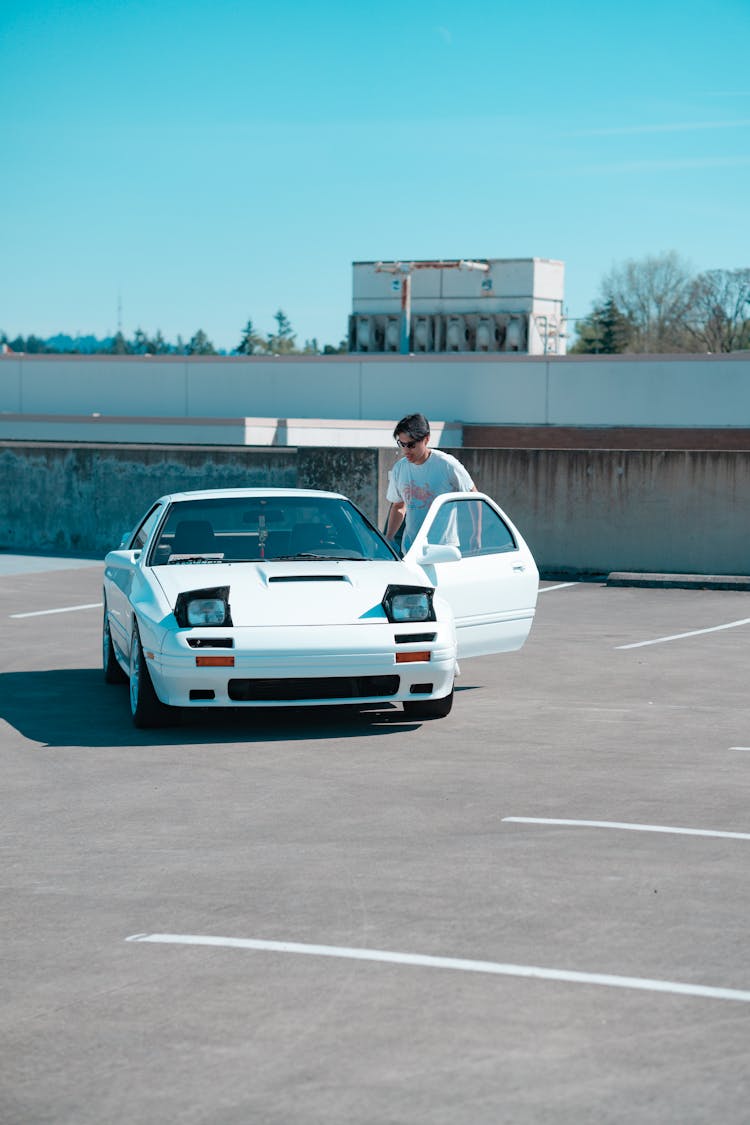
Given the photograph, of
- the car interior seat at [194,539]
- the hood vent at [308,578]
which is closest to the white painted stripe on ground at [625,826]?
the hood vent at [308,578]

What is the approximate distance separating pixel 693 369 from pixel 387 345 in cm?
3335

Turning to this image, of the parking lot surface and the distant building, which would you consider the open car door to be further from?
the distant building

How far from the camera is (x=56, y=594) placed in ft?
54.4

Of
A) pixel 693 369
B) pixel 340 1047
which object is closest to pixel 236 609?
pixel 340 1047

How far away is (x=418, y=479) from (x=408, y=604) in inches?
81.2

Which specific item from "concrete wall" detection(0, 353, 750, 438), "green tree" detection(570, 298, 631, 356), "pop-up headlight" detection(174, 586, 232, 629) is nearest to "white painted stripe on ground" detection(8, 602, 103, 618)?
"pop-up headlight" detection(174, 586, 232, 629)

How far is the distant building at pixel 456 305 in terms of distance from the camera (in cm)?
7494

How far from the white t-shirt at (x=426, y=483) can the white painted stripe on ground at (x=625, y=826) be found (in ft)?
13.2

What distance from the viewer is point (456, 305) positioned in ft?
252

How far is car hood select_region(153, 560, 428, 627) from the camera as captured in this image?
28.5 feet

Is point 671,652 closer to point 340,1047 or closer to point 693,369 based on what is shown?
point 340,1047

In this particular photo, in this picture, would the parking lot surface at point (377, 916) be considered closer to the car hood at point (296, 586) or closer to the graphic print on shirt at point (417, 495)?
the car hood at point (296, 586)

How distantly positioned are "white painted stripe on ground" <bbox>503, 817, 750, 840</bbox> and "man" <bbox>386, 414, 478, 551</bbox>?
3.97 meters

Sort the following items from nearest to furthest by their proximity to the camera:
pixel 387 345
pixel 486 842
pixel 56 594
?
pixel 486 842 < pixel 56 594 < pixel 387 345
